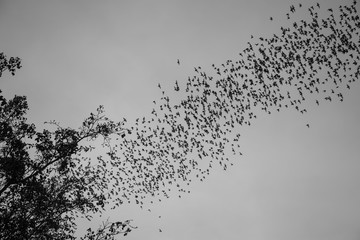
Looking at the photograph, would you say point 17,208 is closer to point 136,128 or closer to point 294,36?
point 136,128

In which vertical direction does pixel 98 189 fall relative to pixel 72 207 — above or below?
above

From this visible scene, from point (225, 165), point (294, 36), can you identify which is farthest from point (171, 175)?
point (294, 36)

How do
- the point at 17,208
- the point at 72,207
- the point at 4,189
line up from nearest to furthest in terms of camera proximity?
the point at 4,189 < the point at 17,208 < the point at 72,207

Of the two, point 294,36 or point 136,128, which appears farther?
point 136,128

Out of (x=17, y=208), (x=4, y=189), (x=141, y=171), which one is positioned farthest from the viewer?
(x=141, y=171)

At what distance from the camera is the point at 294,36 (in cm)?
1560

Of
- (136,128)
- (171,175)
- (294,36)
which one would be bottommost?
(171,175)

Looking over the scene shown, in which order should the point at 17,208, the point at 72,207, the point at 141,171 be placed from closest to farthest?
the point at 17,208
the point at 72,207
the point at 141,171

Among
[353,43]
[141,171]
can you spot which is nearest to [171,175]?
[141,171]

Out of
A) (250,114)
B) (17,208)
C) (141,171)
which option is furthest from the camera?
(141,171)

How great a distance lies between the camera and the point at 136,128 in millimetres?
17906

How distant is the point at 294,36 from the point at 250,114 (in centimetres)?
578

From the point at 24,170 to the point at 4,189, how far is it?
3.23 feet

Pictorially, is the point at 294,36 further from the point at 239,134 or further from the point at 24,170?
the point at 24,170
